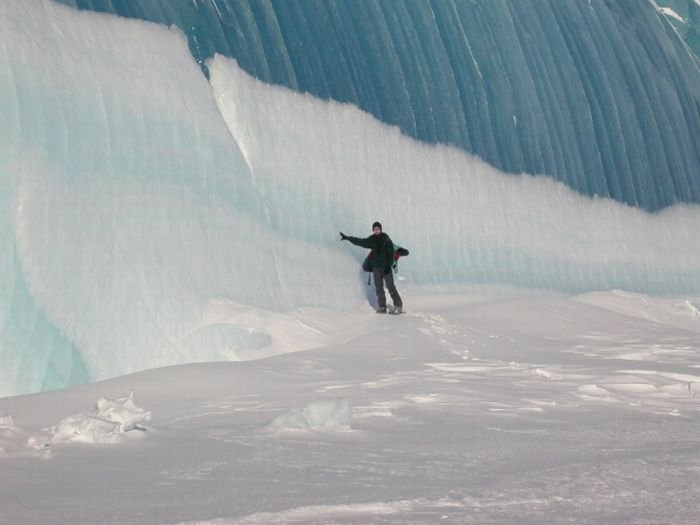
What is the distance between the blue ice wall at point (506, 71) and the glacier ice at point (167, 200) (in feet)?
0.95

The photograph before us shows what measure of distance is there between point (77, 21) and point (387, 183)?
405 centimetres

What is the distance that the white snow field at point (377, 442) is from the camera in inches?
149

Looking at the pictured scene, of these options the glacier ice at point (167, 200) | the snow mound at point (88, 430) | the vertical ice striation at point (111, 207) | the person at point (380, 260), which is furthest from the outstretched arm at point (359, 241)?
the snow mound at point (88, 430)

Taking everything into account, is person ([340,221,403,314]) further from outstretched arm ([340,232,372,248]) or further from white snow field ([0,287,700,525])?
white snow field ([0,287,700,525])

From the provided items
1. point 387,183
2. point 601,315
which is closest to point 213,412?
point 387,183

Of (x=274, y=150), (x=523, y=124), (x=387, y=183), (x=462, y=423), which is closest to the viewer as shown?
(x=462, y=423)

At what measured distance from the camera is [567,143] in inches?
566

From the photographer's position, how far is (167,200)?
8.48 meters

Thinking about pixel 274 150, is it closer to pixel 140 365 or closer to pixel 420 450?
pixel 140 365

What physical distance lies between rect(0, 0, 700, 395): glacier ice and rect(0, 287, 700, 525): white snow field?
0.66m

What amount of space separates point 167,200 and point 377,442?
12.8ft

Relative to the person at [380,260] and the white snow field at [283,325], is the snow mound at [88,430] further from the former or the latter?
the person at [380,260]

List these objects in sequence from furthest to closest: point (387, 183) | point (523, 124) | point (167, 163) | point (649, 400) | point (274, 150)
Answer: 1. point (523, 124)
2. point (387, 183)
3. point (274, 150)
4. point (167, 163)
5. point (649, 400)

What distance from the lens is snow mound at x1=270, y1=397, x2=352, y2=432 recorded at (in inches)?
209
